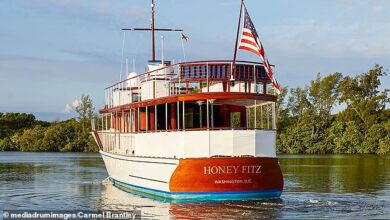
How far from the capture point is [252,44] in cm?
2856

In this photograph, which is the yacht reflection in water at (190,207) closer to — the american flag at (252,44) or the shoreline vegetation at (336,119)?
the american flag at (252,44)

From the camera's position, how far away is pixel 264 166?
28766 millimetres

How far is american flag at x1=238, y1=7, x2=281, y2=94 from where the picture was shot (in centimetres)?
2830

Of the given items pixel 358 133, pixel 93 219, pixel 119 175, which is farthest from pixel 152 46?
pixel 358 133

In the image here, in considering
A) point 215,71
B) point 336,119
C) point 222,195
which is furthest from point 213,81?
point 336,119

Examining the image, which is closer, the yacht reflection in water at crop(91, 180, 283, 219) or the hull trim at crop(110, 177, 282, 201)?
the yacht reflection in water at crop(91, 180, 283, 219)

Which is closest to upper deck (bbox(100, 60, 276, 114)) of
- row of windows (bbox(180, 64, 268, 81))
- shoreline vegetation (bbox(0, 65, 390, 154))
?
row of windows (bbox(180, 64, 268, 81))

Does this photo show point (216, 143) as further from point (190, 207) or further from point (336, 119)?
point (336, 119)

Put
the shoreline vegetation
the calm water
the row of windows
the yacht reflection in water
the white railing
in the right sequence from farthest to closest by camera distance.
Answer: the shoreline vegetation
the row of windows
the white railing
the calm water
the yacht reflection in water

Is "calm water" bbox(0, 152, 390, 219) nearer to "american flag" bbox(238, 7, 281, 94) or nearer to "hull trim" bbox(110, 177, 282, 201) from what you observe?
"hull trim" bbox(110, 177, 282, 201)

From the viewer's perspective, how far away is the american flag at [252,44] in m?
28.3

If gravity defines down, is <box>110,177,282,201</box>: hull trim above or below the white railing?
below

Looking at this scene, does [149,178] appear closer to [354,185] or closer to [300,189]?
[300,189]

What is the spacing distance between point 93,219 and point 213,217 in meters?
4.57
